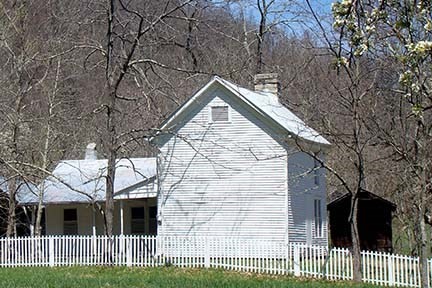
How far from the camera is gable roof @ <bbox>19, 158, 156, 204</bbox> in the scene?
105ft

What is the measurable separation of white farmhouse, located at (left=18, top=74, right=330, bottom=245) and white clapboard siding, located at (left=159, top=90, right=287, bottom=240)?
0.04m

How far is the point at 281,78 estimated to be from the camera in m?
42.0

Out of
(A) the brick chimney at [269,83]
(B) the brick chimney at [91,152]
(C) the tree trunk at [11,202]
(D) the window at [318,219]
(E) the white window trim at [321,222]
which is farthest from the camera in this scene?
(B) the brick chimney at [91,152]

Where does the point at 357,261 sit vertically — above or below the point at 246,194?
below

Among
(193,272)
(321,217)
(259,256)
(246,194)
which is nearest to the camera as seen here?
(193,272)

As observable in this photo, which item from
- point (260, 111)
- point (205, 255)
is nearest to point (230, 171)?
point (260, 111)

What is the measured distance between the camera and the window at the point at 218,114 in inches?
1162

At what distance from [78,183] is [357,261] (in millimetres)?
15114

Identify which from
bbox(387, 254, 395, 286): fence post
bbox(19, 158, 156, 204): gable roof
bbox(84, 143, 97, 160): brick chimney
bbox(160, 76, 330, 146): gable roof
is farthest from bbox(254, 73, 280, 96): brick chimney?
bbox(387, 254, 395, 286): fence post

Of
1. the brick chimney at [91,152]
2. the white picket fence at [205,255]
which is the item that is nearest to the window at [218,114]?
the white picket fence at [205,255]

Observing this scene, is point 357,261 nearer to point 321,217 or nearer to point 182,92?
point 321,217

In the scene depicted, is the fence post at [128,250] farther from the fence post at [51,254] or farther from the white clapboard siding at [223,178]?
the white clapboard siding at [223,178]

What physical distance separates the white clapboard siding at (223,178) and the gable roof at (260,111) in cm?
45

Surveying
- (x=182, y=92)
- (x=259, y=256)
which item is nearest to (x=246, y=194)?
(x=259, y=256)
